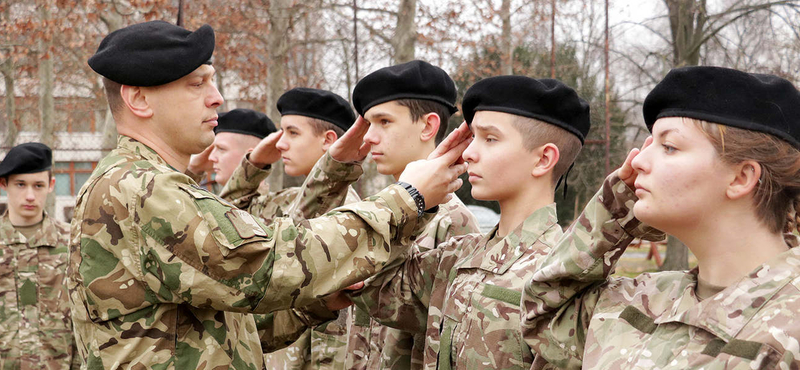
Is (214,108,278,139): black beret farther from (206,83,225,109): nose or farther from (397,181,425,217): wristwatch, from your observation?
(397,181,425,217): wristwatch

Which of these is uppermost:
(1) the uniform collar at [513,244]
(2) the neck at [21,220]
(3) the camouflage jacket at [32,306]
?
(1) the uniform collar at [513,244]

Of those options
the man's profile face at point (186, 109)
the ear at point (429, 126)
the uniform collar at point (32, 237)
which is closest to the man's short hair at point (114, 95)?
the man's profile face at point (186, 109)

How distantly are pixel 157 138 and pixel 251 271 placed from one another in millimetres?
805

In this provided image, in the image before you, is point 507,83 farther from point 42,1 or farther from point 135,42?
point 42,1

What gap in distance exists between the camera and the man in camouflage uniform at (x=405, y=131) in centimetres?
360

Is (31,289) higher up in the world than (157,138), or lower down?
lower down

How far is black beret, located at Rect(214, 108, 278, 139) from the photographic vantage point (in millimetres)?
6594

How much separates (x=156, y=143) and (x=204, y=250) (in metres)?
0.71

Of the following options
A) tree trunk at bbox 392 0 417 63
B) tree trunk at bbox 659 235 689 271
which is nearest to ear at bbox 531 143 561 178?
tree trunk at bbox 392 0 417 63

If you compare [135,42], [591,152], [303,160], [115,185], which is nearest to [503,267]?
[115,185]

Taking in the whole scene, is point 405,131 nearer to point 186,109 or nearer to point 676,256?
point 186,109

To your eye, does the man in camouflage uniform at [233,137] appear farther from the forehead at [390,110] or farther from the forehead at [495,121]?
the forehead at [495,121]

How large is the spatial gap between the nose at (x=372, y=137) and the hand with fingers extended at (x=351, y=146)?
0.37ft

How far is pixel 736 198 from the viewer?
1.90 metres
